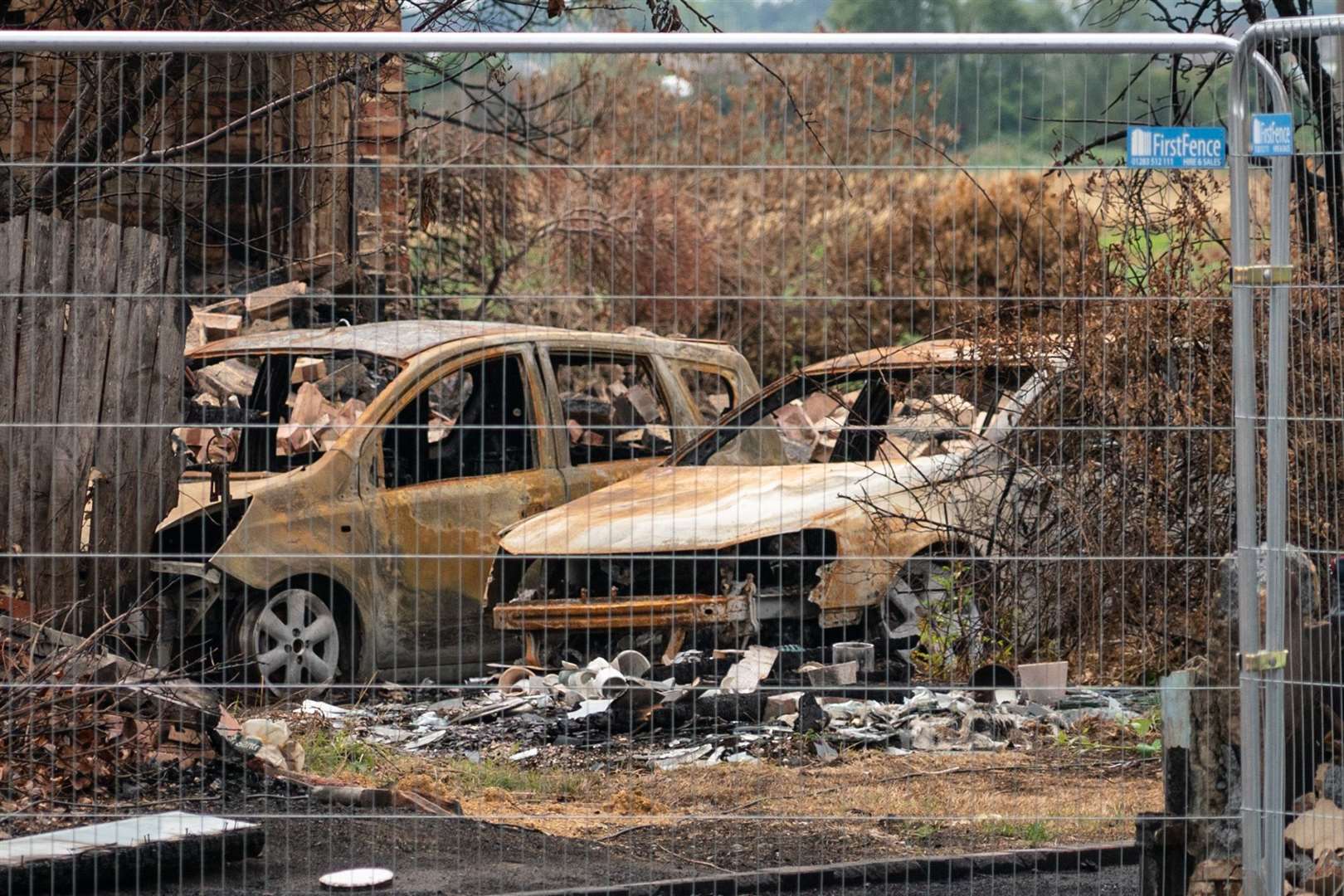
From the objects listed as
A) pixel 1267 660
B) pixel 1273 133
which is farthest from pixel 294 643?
pixel 1273 133

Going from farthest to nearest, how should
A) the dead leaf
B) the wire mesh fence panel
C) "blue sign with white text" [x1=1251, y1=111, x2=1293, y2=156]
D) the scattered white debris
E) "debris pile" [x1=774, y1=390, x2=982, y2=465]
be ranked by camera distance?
"debris pile" [x1=774, y1=390, x2=982, y2=465], the scattered white debris, the wire mesh fence panel, the dead leaf, "blue sign with white text" [x1=1251, y1=111, x2=1293, y2=156]

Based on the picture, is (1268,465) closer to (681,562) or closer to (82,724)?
(681,562)

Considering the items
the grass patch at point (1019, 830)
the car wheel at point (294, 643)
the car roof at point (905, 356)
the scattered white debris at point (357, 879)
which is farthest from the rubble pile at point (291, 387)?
the grass patch at point (1019, 830)

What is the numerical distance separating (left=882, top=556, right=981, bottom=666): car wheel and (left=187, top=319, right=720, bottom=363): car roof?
1.51m

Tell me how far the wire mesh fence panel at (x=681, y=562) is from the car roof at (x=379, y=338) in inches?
2.4

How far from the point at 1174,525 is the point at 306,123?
381 cm

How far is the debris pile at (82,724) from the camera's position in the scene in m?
5.04

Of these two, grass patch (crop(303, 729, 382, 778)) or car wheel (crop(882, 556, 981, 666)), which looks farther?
grass patch (crop(303, 729, 382, 778))

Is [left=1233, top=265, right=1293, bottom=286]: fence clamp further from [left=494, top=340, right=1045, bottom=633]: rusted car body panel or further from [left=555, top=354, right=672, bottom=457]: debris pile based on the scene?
[left=555, top=354, right=672, bottom=457]: debris pile

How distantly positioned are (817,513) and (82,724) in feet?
8.02

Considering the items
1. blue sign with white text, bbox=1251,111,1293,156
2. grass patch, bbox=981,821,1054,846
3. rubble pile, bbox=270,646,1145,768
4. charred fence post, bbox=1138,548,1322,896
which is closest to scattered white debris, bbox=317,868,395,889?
rubble pile, bbox=270,646,1145,768

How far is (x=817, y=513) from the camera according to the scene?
5.36 meters

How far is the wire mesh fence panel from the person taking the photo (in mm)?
4844

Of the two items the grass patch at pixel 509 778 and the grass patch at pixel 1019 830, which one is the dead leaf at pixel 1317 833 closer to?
the grass patch at pixel 1019 830
